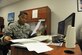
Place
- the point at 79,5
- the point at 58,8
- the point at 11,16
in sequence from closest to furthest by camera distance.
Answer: the point at 79,5 → the point at 58,8 → the point at 11,16

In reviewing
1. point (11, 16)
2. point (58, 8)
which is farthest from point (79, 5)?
point (11, 16)

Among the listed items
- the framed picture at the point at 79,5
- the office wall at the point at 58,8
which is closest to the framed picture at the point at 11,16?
the office wall at the point at 58,8

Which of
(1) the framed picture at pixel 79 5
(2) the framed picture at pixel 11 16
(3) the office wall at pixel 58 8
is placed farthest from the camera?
(2) the framed picture at pixel 11 16

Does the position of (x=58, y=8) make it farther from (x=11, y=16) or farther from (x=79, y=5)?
(x=11, y=16)

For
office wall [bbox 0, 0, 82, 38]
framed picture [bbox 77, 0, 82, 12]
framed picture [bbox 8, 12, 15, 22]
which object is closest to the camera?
framed picture [bbox 77, 0, 82, 12]

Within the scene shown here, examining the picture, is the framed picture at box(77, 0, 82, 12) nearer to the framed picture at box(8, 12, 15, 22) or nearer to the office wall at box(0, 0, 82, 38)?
the office wall at box(0, 0, 82, 38)

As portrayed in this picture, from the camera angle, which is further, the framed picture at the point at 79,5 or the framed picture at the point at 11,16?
the framed picture at the point at 11,16

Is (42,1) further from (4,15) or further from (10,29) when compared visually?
(4,15)

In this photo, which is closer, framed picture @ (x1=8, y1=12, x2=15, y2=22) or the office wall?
the office wall

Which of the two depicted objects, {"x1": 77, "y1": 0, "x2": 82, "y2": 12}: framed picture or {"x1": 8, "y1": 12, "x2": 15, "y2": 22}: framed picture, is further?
{"x1": 8, "y1": 12, "x2": 15, "y2": 22}: framed picture

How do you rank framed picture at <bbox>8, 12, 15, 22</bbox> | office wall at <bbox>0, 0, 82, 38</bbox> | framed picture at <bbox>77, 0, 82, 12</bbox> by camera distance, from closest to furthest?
1. framed picture at <bbox>77, 0, 82, 12</bbox>
2. office wall at <bbox>0, 0, 82, 38</bbox>
3. framed picture at <bbox>8, 12, 15, 22</bbox>

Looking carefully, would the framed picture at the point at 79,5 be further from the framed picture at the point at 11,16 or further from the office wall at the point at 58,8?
the framed picture at the point at 11,16

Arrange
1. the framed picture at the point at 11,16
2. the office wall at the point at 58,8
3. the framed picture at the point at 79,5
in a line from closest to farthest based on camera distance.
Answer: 1. the framed picture at the point at 79,5
2. the office wall at the point at 58,8
3. the framed picture at the point at 11,16

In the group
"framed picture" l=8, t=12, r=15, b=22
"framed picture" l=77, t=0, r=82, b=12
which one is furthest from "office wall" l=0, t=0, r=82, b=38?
"framed picture" l=8, t=12, r=15, b=22
